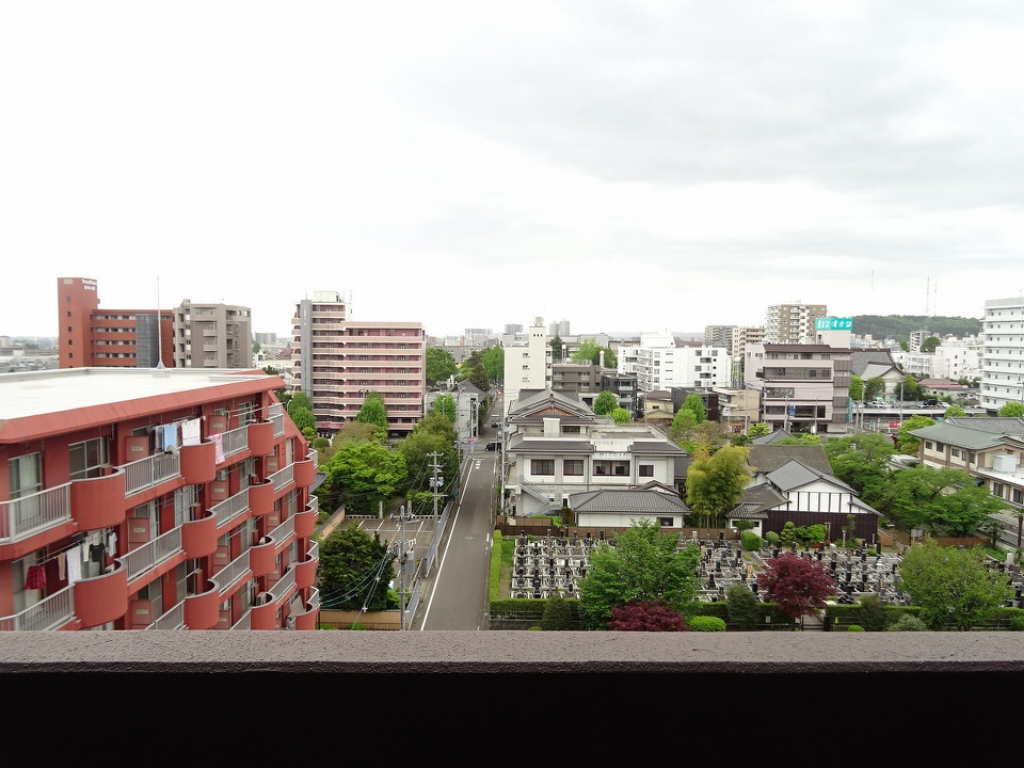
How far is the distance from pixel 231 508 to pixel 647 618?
6.41 metres

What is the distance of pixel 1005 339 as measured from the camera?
39.3 meters

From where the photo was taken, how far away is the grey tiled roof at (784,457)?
21766mm

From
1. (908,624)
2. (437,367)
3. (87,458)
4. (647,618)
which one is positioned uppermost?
(87,458)

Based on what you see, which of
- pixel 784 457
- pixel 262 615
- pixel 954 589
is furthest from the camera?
pixel 784 457

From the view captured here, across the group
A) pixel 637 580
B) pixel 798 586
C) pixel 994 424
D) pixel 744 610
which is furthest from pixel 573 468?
pixel 994 424

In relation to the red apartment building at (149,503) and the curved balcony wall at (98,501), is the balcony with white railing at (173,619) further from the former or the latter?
the curved balcony wall at (98,501)

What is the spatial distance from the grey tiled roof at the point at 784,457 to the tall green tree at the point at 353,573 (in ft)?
46.8

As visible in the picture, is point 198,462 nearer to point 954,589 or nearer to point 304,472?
point 304,472

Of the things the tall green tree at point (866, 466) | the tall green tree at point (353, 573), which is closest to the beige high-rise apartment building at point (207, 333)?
the tall green tree at point (353, 573)

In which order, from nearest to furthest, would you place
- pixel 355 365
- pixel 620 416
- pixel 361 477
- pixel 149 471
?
pixel 149 471 < pixel 361 477 < pixel 620 416 < pixel 355 365

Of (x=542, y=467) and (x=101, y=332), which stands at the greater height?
(x=101, y=332)

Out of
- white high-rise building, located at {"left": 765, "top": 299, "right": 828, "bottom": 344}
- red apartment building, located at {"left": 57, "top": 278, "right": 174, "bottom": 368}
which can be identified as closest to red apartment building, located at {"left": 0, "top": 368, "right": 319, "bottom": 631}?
red apartment building, located at {"left": 57, "top": 278, "right": 174, "bottom": 368}

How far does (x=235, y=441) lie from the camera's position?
787cm
